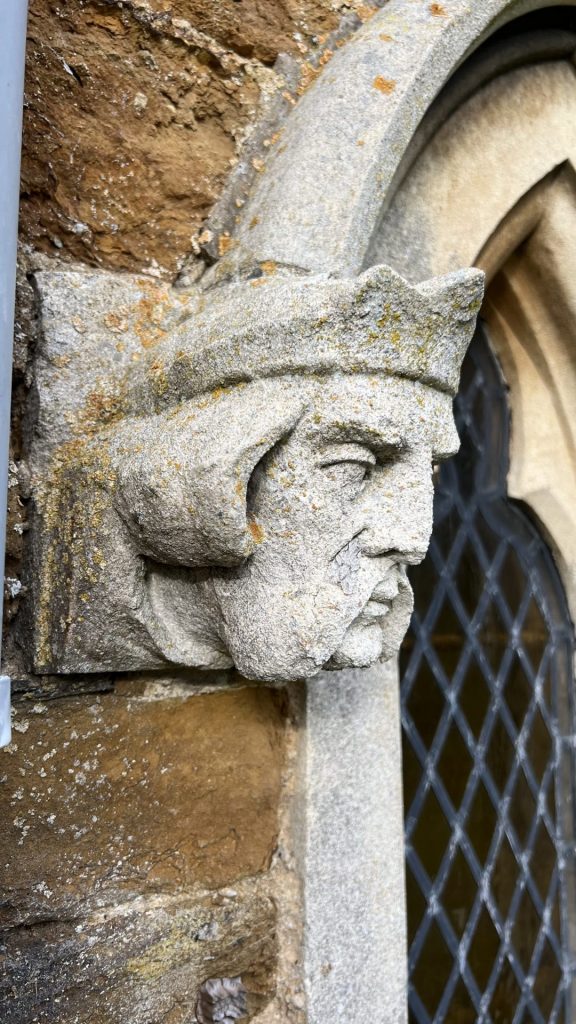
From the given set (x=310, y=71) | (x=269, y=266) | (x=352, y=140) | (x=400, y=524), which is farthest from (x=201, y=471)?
(x=310, y=71)

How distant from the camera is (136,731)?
100 centimetres

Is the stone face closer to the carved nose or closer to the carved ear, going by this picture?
the carved ear

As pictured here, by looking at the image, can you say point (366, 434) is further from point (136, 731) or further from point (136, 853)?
point (136, 853)

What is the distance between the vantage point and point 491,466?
1.74 metres

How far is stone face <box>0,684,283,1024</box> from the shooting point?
2.93 ft

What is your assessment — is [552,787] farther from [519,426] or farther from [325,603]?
[325,603]

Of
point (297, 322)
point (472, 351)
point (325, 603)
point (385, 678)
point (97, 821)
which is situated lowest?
point (97, 821)

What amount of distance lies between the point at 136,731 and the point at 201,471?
0.43 m

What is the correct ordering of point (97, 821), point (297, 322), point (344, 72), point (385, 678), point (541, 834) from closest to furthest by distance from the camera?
point (297, 322) → point (97, 821) → point (344, 72) → point (385, 678) → point (541, 834)

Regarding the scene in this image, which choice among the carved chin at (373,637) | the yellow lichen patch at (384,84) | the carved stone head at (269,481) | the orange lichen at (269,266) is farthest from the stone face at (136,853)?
the yellow lichen patch at (384,84)

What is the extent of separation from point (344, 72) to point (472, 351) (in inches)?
29.0

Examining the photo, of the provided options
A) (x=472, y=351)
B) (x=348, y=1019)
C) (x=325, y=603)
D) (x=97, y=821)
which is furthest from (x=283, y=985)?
(x=472, y=351)

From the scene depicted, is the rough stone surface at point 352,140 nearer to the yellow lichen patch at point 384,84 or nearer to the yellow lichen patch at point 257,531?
the yellow lichen patch at point 384,84

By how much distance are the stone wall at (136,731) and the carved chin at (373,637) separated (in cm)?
27
